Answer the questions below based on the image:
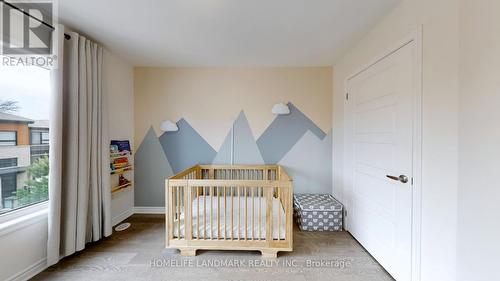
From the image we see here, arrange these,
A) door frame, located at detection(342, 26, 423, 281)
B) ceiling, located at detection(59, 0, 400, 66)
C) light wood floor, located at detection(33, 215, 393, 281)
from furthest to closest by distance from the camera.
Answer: light wood floor, located at detection(33, 215, 393, 281) → ceiling, located at detection(59, 0, 400, 66) → door frame, located at detection(342, 26, 423, 281)

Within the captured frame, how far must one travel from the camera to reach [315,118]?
325cm

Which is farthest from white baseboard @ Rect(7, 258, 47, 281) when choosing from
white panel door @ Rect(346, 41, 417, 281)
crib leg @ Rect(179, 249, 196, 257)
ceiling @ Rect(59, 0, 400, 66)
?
white panel door @ Rect(346, 41, 417, 281)

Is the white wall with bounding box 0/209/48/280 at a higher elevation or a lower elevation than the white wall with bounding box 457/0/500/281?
lower

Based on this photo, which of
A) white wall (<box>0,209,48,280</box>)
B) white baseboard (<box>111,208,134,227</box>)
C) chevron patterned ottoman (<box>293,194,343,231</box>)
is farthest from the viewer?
white baseboard (<box>111,208,134,227</box>)

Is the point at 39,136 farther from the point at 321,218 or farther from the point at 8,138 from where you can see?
the point at 321,218

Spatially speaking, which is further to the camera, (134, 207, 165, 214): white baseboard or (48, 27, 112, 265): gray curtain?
(134, 207, 165, 214): white baseboard

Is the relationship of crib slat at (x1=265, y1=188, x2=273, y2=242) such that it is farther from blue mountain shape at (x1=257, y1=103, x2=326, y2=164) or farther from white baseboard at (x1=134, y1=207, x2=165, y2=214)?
white baseboard at (x1=134, y1=207, x2=165, y2=214)

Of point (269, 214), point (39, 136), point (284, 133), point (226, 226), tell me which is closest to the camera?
point (39, 136)

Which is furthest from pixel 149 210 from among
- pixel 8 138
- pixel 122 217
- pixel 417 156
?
pixel 417 156

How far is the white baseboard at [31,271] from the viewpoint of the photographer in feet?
5.62

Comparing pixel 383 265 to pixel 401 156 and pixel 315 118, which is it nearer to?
pixel 401 156

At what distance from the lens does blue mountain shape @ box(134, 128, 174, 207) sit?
10.9 ft

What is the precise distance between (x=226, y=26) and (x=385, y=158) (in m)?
1.96

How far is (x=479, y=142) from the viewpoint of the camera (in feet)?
3.74
